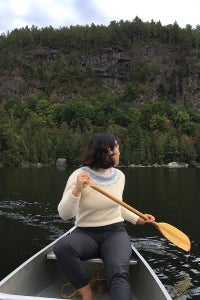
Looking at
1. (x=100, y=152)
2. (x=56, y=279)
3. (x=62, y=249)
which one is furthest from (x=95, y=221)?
(x=56, y=279)

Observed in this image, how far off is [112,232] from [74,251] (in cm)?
62

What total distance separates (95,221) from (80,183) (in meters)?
0.70

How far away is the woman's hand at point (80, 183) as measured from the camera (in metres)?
5.38

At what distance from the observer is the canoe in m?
6.27

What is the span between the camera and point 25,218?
19797mm

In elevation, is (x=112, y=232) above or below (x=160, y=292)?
above

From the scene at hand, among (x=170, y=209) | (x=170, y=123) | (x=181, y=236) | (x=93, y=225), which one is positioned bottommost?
(x=170, y=209)

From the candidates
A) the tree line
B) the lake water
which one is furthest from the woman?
the tree line

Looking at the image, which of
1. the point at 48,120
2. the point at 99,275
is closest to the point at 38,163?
the point at 48,120

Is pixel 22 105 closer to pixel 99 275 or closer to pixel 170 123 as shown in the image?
pixel 170 123

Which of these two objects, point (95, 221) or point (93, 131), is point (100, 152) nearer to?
point (95, 221)

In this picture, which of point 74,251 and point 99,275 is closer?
point 74,251

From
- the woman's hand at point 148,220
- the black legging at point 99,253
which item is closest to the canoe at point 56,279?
the woman's hand at point 148,220

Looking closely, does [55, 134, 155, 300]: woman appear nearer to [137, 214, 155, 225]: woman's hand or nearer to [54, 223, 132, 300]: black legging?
[54, 223, 132, 300]: black legging
